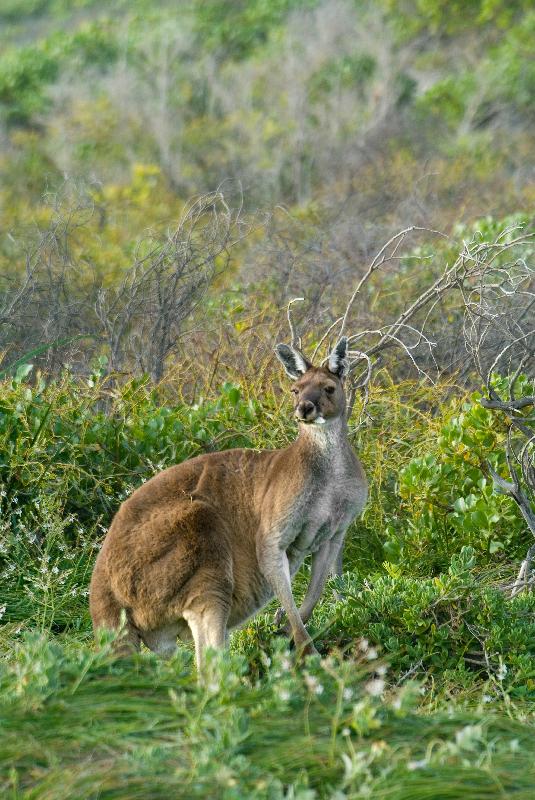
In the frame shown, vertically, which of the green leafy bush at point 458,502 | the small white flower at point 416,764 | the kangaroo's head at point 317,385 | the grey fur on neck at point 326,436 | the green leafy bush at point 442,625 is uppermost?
the small white flower at point 416,764

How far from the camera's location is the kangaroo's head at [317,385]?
600 centimetres

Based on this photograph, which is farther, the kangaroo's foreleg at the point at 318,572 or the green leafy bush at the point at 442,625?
the green leafy bush at the point at 442,625

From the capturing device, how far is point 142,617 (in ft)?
19.2

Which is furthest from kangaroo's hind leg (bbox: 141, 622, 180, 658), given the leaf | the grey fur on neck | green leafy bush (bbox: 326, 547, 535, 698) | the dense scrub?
the leaf

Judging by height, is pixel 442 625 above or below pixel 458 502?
above

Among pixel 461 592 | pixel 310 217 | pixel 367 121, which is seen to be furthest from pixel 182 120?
pixel 461 592

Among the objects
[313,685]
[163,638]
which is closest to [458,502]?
[163,638]

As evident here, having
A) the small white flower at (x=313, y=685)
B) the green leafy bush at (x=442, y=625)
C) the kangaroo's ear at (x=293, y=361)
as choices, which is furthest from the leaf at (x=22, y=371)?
the small white flower at (x=313, y=685)

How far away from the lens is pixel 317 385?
6.09 meters

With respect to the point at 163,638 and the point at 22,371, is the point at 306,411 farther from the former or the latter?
the point at 22,371

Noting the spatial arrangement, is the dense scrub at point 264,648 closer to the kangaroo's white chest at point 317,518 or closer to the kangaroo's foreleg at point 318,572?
the kangaroo's foreleg at point 318,572

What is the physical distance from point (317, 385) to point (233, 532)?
77 centimetres

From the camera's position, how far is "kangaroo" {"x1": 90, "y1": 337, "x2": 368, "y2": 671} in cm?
582

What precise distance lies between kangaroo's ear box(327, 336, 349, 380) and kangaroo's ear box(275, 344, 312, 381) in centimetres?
13
